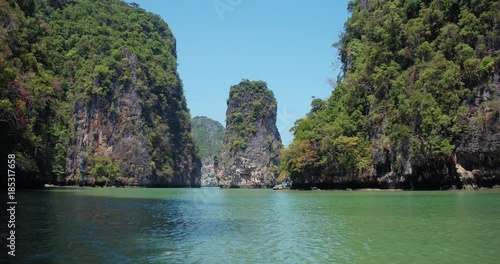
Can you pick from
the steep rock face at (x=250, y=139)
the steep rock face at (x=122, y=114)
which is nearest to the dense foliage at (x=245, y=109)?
the steep rock face at (x=250, y=139)

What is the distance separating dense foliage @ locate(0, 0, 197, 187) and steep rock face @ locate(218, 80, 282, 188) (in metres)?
12.3

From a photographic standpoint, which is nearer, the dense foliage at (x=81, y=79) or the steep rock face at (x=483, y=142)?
the dense foliage at (x=81, y=79)

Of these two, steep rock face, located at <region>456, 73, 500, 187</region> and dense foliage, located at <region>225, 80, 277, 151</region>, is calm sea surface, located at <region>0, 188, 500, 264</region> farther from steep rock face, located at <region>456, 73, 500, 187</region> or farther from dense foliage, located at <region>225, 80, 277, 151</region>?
dense foliage, located at <region>225, 80, 277, 151</region>

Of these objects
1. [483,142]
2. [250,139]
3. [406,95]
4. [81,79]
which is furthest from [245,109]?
[483,142]

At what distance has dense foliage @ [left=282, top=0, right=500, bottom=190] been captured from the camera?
34.8 m

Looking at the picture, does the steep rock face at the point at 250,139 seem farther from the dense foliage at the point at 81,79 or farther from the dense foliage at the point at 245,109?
the dense foliage at the point at 81,79

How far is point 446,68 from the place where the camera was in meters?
36.2

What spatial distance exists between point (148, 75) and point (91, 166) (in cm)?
2448

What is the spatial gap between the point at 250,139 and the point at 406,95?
7406 cm

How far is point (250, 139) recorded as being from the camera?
112m

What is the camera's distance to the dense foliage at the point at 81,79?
96.4ft

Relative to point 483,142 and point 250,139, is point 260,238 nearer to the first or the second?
point 483,142

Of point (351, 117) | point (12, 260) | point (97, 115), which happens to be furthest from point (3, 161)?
point (97, 115)

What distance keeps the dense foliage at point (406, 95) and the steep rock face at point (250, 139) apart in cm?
5368
